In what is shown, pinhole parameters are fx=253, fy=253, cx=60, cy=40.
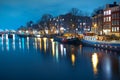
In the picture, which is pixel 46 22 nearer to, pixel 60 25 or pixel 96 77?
pixel 60 25

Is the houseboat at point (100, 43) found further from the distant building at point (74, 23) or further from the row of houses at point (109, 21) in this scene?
the distant building at point (74, 23)

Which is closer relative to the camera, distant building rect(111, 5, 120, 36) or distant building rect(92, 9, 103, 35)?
distant building rect(111, 5, 120, 36)

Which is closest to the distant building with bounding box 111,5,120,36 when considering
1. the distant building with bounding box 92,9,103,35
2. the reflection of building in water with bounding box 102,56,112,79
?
the distant building with bounding box 92,9,103,35

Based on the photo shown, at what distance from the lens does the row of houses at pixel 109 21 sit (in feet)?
264

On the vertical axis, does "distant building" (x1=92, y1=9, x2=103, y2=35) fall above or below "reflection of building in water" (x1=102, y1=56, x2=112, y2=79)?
above

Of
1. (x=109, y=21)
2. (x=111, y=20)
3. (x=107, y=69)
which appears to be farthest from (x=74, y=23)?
(x=107, y=69)

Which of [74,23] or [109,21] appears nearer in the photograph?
[109,21]

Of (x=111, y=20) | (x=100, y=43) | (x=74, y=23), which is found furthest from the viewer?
(x=74, y=23)

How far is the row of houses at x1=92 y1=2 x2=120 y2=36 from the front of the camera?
80562 millimetres

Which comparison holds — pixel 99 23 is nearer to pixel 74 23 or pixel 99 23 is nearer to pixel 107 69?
pixel 74 23

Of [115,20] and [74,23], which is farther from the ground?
[74,23]

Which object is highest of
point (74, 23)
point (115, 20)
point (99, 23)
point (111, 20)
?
point (74, 23)

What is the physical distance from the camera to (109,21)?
85.9 meters

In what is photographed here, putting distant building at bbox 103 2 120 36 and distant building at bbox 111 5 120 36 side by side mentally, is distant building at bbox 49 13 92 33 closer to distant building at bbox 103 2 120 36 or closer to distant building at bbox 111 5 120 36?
distant building at bbox 103 2 120 36
